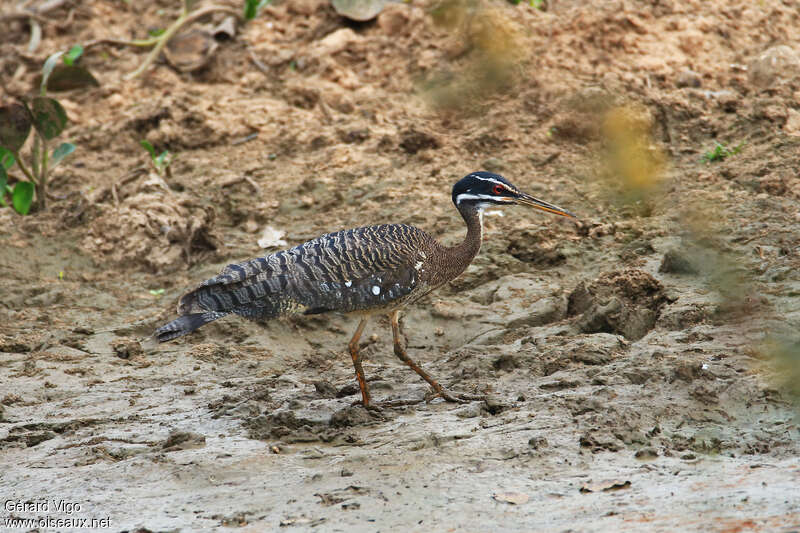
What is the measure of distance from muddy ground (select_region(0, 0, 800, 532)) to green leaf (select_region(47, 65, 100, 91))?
700mm

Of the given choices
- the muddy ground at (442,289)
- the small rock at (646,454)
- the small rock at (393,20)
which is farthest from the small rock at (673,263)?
the small rock at (393,20)

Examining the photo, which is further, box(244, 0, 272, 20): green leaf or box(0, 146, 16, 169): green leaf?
box(244, 0, 272, 20): green leaf

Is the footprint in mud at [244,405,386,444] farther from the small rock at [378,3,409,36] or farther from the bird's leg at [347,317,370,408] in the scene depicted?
the small rock at [378,3,409,36]

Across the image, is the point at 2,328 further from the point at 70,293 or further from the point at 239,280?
the point at 239,280

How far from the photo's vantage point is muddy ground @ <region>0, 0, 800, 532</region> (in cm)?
402

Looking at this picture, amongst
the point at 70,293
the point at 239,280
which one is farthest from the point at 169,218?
the point at 239,280

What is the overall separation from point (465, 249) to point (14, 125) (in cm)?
470

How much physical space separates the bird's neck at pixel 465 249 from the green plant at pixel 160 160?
3587 mm

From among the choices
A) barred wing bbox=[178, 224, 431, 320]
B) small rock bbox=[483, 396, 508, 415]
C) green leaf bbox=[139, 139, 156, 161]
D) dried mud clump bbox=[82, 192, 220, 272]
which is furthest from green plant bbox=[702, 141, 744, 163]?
green leaf bbox=[139, 139, 156, 161]

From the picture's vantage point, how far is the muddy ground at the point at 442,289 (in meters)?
4.02

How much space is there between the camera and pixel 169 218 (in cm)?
808

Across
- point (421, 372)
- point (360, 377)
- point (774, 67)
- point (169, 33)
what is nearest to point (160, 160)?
point (169, 33)

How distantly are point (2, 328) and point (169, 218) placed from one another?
182cm

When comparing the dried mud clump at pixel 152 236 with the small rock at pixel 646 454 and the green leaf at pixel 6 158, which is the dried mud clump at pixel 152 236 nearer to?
the green leaf at pixel 6 158
